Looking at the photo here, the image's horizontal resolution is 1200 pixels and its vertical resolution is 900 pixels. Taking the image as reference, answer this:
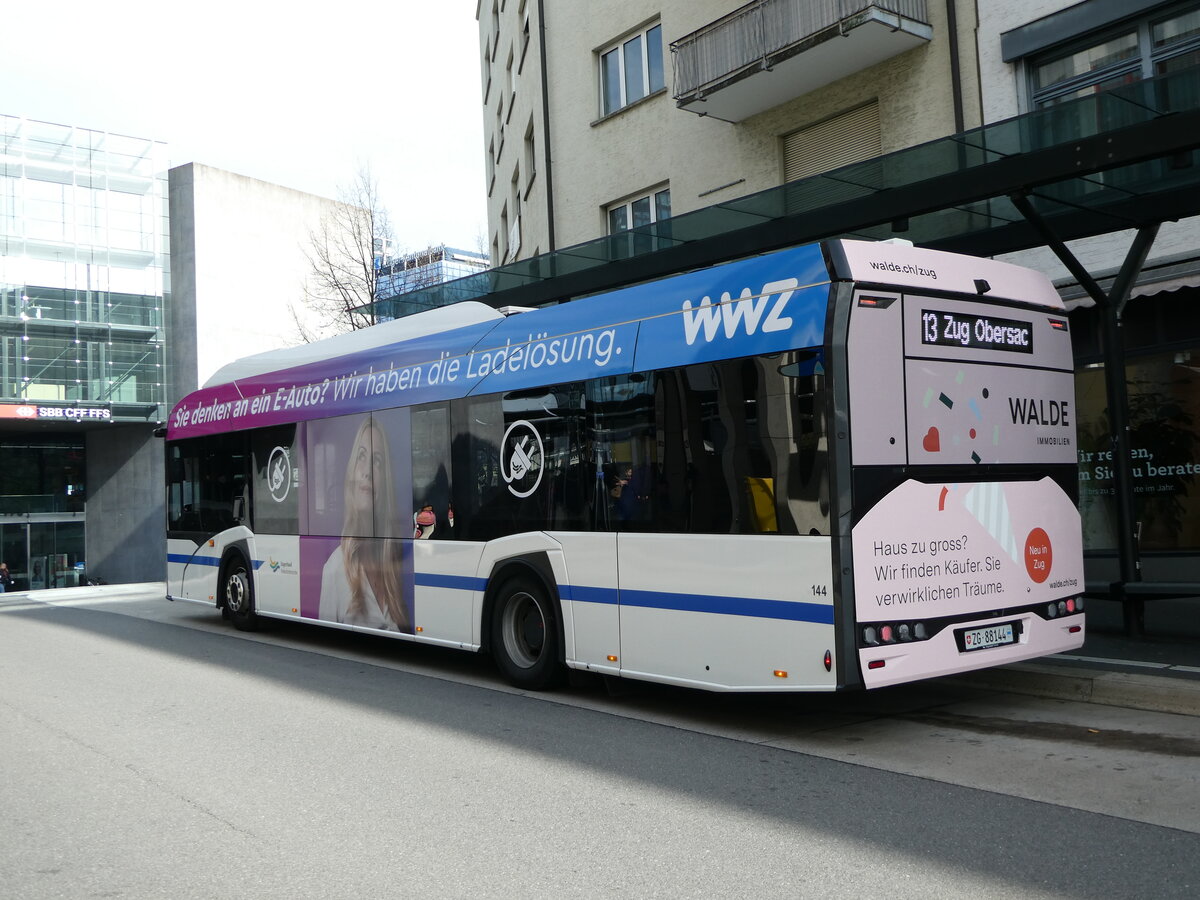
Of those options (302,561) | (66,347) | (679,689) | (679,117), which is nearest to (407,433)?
(302,561)

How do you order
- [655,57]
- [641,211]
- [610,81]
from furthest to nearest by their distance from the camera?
[610,81] → [641,211] → [655,57]

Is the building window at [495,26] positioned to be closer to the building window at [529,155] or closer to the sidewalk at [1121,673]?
the building window at [529,155]

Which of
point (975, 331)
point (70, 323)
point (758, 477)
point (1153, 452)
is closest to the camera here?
point (758, 477)

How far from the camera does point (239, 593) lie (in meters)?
13.6

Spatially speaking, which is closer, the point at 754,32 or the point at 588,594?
the point at 588,594

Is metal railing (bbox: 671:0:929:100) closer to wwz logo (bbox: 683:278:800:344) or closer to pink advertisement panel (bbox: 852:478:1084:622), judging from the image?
wwz logo (bbox: 683:278:800:344)

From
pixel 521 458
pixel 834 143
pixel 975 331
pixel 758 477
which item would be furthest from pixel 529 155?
pixel 758 477

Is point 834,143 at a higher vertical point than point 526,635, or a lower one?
higher

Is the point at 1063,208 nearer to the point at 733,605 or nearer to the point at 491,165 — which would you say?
the point at 733,605

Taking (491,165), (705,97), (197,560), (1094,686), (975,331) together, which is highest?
(491,165)

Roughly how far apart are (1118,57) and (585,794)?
35.3 feet

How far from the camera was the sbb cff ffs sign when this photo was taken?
40.3 metres

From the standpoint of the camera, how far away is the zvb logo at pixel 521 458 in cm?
866

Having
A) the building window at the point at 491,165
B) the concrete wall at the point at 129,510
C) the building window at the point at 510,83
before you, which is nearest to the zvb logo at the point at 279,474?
the building window at the point at 510,83
